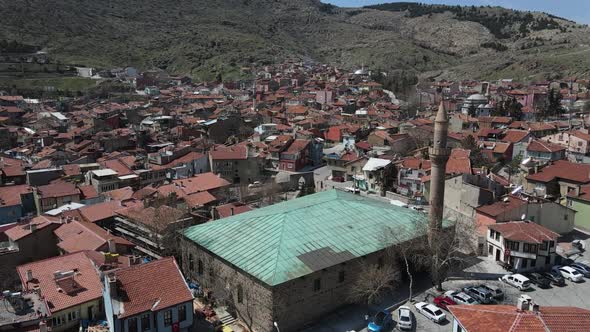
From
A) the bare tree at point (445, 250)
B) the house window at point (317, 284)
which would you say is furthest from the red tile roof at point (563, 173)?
the house window at point (317, 284)

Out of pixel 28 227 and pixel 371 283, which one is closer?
pixel 371 283

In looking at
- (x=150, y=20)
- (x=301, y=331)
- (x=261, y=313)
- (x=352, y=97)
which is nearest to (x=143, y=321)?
(x=261, y=313)

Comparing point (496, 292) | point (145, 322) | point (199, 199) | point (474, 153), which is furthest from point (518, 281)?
point (474, 153)

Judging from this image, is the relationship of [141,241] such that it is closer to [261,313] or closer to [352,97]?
[261,313]

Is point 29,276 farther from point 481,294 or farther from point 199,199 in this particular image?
point 481,294

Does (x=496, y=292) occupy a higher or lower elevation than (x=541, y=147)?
lower

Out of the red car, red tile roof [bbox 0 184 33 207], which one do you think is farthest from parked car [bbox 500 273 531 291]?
red tile roof [bbox 0 184 33 207]
